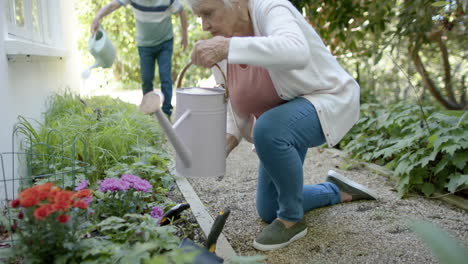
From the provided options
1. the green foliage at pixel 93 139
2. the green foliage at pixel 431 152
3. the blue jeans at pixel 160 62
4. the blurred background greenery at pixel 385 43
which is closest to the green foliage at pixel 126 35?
the blurred background greenery at pixel 385 43

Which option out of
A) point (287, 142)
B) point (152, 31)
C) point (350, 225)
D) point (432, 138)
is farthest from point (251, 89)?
point (152, 31)

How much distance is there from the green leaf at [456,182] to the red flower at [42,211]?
6.49 ft

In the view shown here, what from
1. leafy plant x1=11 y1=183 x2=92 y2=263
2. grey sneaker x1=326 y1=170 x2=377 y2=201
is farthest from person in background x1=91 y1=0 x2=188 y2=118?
leafy plant x1=11 y1=183 x2=92 y2=263

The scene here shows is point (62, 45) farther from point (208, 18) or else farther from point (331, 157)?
point (208, 18)

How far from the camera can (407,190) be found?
2561 millimetres

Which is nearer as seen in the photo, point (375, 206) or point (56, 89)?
point (375, 206)

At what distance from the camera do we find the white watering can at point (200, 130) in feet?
4.96

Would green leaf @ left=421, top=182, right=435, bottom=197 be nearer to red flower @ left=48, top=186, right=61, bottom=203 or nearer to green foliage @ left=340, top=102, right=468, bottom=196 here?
green foliage @ left=340, top=102, right=468, bottom=196

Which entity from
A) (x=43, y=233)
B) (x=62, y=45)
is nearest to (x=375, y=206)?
(x=43, y=233)

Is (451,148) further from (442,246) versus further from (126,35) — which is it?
(126,35)

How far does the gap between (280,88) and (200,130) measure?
400mm

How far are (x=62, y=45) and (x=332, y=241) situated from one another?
4.00m

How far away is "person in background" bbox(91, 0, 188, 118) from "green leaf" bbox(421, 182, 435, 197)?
276 centimetres

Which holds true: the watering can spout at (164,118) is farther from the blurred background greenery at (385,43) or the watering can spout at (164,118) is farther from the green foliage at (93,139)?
the blurred background greenery at (385,43)
